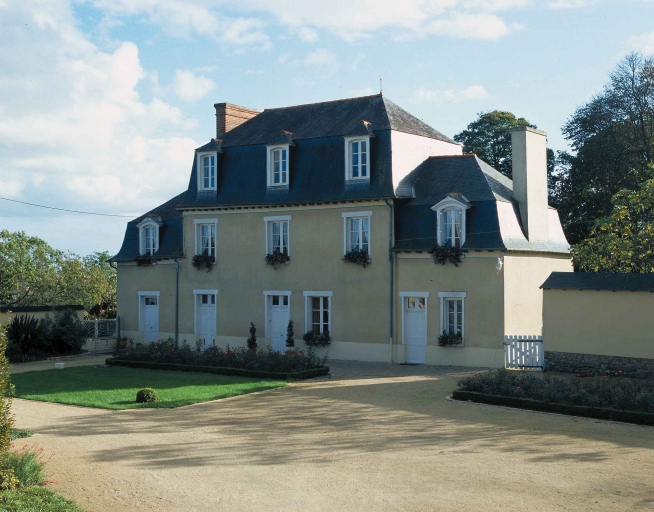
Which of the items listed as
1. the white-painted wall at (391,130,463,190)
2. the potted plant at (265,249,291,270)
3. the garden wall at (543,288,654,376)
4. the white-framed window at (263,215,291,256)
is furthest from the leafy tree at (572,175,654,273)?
the white-framed window at (263,215,291,256)

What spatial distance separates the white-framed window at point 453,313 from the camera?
23672 millimetres

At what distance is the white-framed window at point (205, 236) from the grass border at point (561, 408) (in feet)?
46.6

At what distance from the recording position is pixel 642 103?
35.3 meters

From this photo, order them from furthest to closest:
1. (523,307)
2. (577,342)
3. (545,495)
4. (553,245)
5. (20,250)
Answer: (20,250), (553,245), (523,307), (577,342), (545,495)

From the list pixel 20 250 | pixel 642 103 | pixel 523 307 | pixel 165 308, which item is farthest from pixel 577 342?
pixel 20 250

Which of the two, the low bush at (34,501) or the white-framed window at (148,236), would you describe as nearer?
the low bush at (34,501)

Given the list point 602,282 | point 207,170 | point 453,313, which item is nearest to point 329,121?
point 207,170

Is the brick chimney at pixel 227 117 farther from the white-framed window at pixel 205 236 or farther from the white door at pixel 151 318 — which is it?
the white door at pixel 151 318

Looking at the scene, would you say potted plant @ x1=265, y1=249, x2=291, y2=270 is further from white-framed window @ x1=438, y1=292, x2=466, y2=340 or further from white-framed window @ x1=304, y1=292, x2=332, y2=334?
white-framed window @ x1=438, y1=292, x2=466, y2=340

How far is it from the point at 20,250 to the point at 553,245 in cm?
2971

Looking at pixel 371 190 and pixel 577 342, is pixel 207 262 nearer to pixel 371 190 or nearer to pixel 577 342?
pixel 371 190

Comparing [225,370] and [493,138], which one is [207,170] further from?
[493,138]

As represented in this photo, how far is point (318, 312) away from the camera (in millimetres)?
26672

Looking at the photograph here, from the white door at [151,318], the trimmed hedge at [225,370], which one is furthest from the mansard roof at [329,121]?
the trimmed hedge at [225,370]
